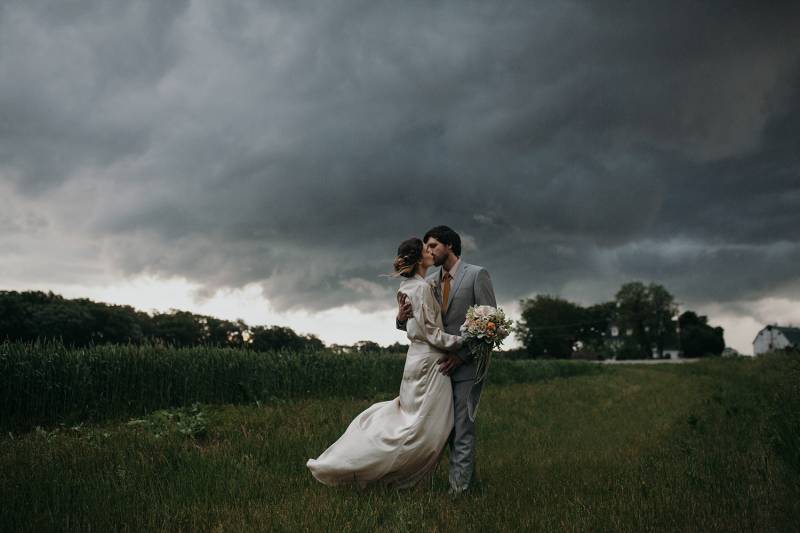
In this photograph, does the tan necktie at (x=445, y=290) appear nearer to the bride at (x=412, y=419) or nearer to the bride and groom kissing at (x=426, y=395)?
the bride and groom kissing at (x=426, y=395)

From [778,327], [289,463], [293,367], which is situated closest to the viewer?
[289,463]

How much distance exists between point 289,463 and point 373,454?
2196 mm

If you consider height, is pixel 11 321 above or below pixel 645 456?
above

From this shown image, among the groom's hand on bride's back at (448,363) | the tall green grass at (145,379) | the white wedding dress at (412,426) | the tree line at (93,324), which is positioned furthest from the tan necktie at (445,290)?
the tree line at (93,324)

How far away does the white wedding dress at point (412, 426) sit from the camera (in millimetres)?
5984

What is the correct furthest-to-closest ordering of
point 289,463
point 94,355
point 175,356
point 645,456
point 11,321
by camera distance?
point 11,321 → point 175,356 → point 94,355 → point 645,456 → point 289,463

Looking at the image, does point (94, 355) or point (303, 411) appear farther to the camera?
point (94, 355)

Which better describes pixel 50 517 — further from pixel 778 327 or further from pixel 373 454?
pixel 778 327

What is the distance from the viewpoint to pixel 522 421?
13.5 metres

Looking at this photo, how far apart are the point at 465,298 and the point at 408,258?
0.74m

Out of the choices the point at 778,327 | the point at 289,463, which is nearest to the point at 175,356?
the point at 289,463

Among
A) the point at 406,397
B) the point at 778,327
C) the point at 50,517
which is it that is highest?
the point at 778,327

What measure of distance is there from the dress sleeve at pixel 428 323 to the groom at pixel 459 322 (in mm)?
140

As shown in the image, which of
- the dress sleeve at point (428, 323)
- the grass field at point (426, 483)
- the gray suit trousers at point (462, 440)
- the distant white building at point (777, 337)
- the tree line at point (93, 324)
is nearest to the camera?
the grass field at point (426, 483)
